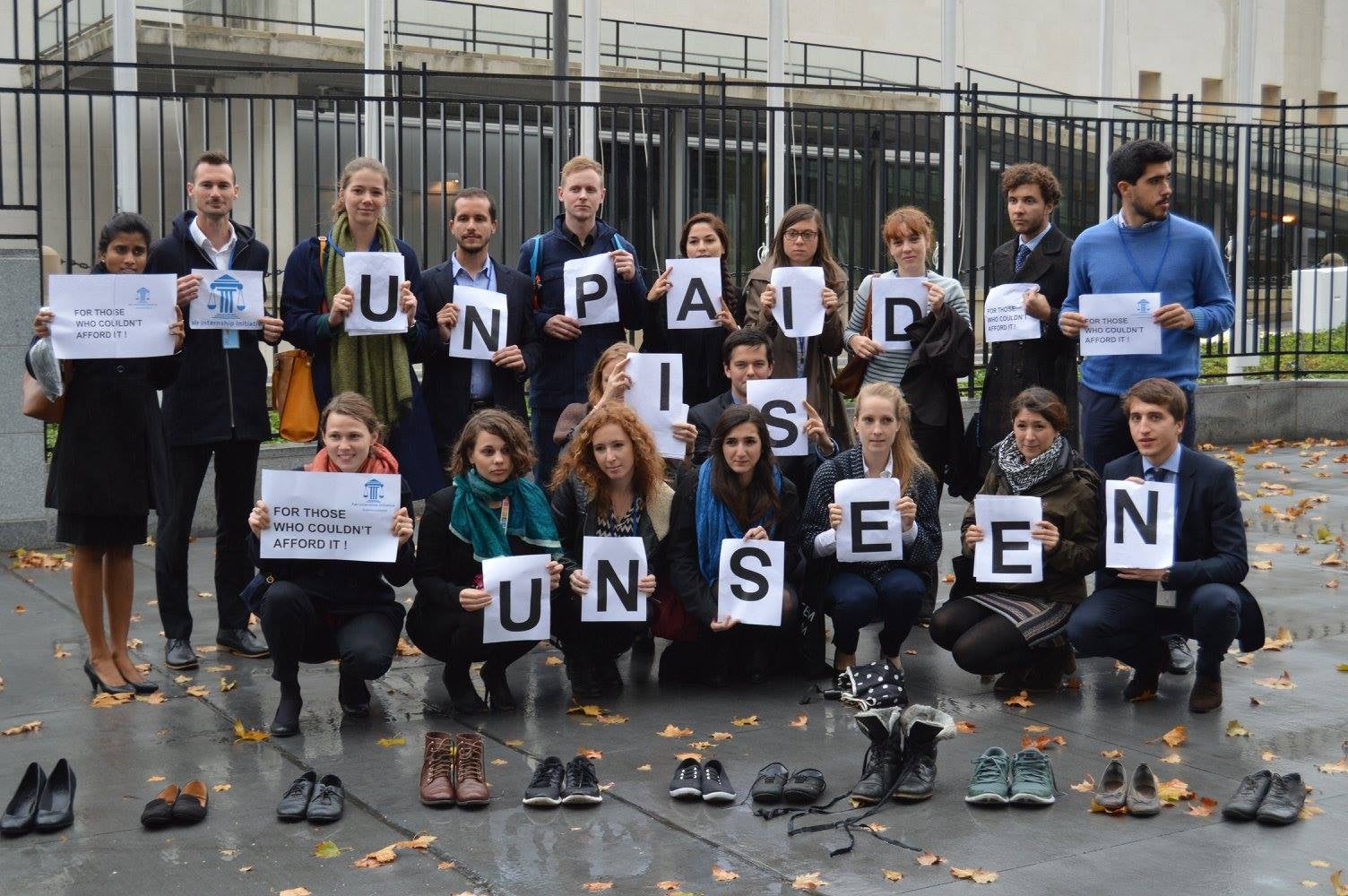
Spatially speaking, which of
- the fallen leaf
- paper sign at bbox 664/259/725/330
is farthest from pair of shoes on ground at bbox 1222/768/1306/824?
paper sign at bbox 664/259/725/330

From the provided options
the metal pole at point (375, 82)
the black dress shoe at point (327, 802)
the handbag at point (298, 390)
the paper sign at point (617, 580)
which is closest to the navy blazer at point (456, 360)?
the handbag at point (298, 390)

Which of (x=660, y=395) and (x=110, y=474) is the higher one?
(x=660, y=395)

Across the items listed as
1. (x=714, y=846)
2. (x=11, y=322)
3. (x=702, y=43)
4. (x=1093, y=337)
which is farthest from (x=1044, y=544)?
(x=702, y=43)

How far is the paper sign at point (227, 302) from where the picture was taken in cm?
672

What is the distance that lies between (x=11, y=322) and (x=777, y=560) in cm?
561

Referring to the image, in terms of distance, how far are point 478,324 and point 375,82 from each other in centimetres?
584

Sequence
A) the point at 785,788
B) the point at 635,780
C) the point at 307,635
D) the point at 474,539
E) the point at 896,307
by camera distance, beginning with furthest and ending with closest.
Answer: the point at 896,307, the point at 474,539, the point at 307,635, the point at 635,780, the point at 785,788

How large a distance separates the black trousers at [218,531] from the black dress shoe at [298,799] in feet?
6.60

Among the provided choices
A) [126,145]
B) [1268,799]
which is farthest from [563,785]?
[126,145]

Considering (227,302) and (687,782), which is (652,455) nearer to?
(687,782)

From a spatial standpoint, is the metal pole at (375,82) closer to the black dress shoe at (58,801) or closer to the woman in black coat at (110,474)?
the woman in black coat at (110,474)

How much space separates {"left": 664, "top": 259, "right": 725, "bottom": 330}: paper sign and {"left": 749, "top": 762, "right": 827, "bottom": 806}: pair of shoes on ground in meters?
3.03

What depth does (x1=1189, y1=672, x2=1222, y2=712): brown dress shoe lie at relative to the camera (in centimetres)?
603

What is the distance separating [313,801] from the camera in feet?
16.0
